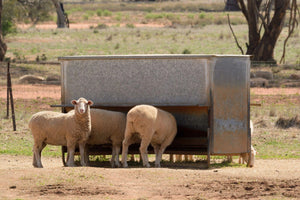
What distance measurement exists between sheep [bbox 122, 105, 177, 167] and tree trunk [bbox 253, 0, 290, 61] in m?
20.9

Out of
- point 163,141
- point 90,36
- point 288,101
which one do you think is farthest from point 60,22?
point 163,141

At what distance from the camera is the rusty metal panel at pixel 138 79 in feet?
43.5

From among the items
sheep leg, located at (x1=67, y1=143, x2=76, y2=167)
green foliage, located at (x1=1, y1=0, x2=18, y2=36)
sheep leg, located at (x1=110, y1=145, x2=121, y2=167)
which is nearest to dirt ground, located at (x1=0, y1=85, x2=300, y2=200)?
sheep leg, located at (x1=67, y1=143, x2=76, y2=167)

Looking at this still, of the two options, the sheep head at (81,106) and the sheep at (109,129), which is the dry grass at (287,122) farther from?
the sheep head at (81,106)

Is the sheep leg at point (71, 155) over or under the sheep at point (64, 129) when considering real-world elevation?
under

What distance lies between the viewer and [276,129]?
18.2 m

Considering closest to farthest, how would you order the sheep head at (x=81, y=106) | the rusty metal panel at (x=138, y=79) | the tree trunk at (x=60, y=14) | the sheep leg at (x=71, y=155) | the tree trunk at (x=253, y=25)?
1. the sheep head at (x=81, y=106)
2. the sheep leg at (x=71, y=155)
3. the rusty metal panel at (x=138, y=79)
4. the tree trunk at (x=253, y=25)
5. the tree trunk at (x=60, y=14)

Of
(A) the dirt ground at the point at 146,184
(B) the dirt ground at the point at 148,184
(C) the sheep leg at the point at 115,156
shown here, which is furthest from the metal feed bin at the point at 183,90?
(A) the dirt ground at the point at 146,184

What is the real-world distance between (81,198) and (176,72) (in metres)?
4.66

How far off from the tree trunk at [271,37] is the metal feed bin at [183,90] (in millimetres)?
19944

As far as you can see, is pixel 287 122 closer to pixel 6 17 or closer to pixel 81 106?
pixel 81 106

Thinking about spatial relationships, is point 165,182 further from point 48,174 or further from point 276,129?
point 276,129

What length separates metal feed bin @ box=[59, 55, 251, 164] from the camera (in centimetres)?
1311

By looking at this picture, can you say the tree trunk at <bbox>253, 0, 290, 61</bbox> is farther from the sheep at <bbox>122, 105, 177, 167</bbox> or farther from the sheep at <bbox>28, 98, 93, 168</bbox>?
the sheep at <bbox>28, 98, 93, 168</bbox>
